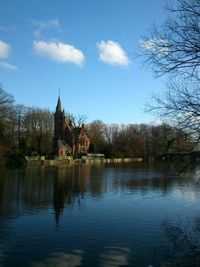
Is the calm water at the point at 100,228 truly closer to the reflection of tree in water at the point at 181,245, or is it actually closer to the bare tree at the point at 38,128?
the reflection of tree in water at the point at 181,245

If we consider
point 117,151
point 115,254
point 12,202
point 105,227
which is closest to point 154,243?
point 115,254

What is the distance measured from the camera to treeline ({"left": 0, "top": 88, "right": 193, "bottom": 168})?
15078 millimetres

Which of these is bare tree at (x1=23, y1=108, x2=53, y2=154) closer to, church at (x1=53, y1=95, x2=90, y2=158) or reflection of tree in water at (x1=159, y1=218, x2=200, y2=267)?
church at (x1=53, y1=95, x2=90, y2=158)

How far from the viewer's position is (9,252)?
47.7ft

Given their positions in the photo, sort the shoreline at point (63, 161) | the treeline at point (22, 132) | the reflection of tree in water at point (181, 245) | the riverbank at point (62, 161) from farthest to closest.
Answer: the riverbank at point (62, 161)
the shoreline at point (63, 161)
the treeline at point (22, 132)
the reflection of tree in water at point (181, 245)

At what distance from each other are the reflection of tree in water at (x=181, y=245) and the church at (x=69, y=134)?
96292 mm

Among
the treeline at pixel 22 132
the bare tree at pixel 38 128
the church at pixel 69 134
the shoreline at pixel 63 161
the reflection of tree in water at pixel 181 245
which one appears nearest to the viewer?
the reflection of tree in water at pixel 181 245

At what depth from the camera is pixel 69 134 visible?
12362cm

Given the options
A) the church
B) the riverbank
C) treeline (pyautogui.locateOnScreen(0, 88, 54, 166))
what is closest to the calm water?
treeline (pyautogui.locateOnScreen(0, 88, 54, 166))

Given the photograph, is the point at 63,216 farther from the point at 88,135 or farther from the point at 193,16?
the point at 88,135

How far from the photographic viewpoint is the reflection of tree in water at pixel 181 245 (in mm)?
13570

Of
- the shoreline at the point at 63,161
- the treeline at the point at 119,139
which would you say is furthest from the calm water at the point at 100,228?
the treeline at the point at 119,139

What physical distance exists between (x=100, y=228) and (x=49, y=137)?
91.2 meters

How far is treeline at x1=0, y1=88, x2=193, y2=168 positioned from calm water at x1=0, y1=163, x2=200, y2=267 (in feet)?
4.64
